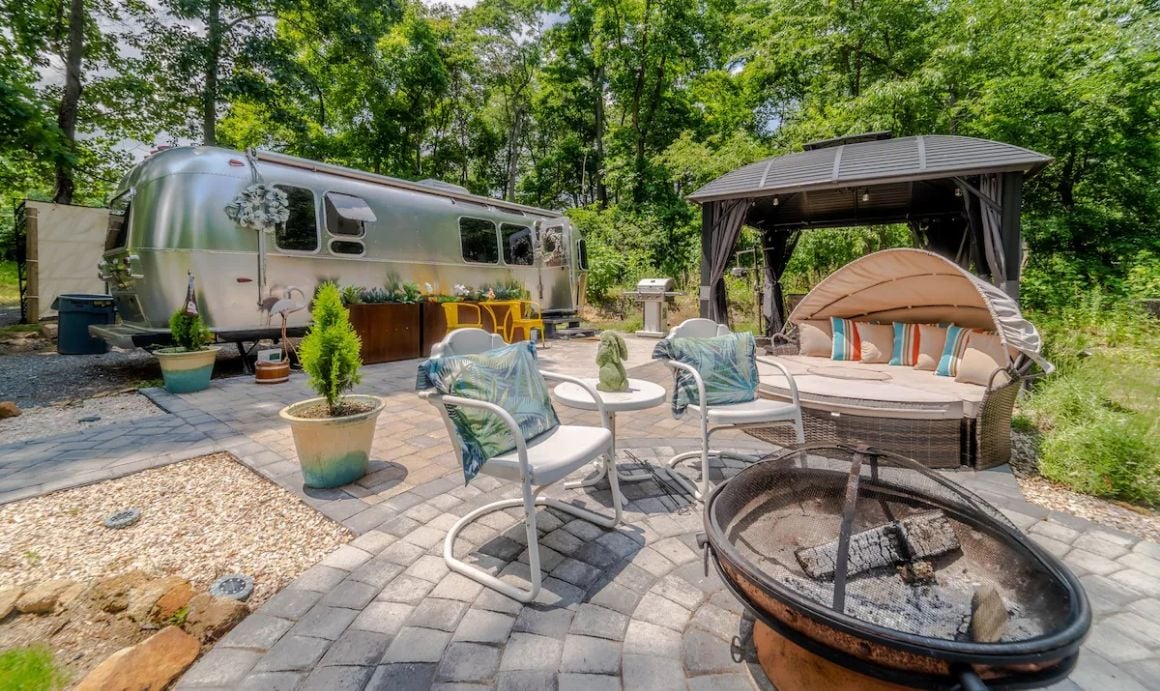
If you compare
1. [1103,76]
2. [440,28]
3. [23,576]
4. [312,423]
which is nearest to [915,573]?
[312,423]

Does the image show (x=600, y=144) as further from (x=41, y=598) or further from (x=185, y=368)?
(x=41, y=598)

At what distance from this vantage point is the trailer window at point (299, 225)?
19.0ft

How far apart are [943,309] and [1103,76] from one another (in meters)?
7.68

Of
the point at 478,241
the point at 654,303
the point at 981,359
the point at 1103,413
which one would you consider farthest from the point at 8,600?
the point at 654,303

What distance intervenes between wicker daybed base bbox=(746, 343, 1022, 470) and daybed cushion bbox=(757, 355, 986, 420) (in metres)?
0.02

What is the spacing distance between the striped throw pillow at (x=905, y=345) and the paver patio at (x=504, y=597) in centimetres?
182

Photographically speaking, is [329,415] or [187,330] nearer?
[329,415]

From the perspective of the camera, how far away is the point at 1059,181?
945 centimetres

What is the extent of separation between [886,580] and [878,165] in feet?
A: 16.7

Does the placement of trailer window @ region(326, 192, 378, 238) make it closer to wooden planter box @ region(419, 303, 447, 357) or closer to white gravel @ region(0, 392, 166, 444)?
wooden planter box @ region(419, 303, 447, 357)

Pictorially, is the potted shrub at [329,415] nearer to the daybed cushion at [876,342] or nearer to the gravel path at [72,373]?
the gravel path at [72,373]

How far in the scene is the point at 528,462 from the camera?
1.87 meters

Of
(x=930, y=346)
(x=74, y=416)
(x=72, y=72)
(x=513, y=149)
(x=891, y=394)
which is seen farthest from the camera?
(x=513, y=149)

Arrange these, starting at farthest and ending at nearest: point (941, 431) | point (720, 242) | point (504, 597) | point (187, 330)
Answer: point (720, 242)
point (187, 330)
point (941, 431)
point (504, 597)
